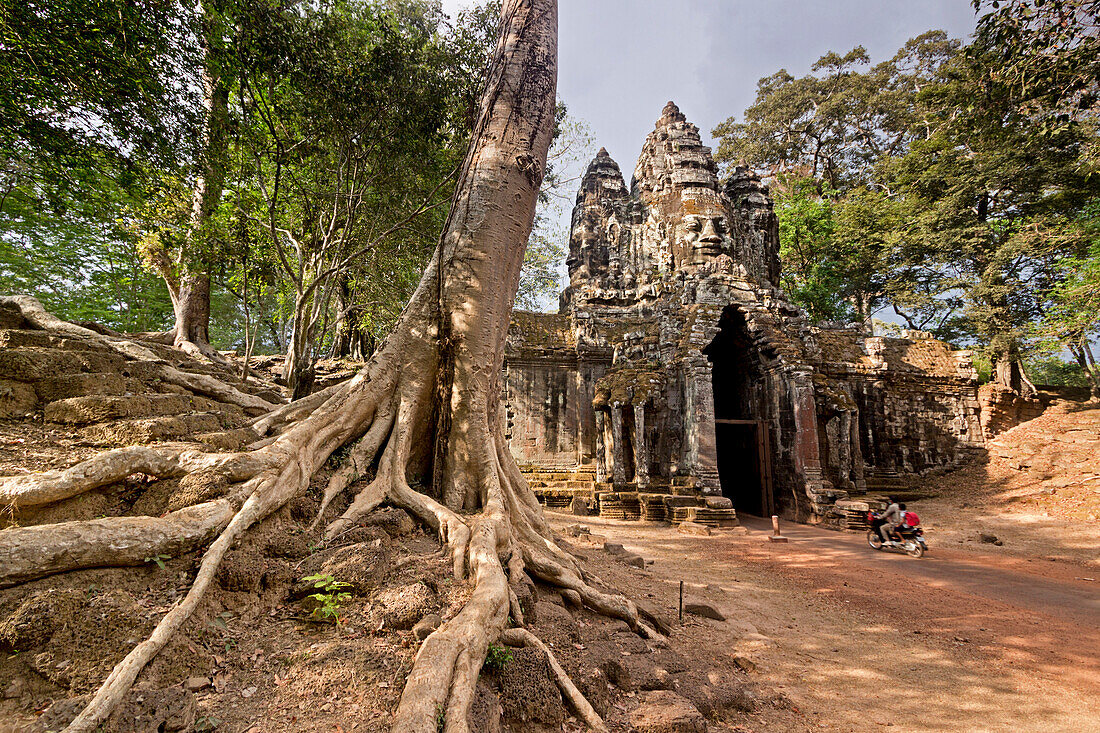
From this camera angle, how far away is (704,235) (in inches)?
565

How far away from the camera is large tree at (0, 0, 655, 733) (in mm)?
2768

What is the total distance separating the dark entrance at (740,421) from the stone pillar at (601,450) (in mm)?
2933

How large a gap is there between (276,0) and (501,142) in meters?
5.57

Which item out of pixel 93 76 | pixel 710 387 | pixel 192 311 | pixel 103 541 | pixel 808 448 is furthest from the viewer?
pixel 710 387

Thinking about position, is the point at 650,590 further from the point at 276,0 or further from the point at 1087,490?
the point at 1087,490

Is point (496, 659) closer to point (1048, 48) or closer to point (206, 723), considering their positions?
point (206, 723)

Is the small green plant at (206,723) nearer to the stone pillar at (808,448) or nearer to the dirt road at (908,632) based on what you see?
the dirt road at (908,632)

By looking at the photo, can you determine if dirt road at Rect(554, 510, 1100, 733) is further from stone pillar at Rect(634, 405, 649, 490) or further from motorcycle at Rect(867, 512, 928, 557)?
stone pillar at Rect(634, 405, 649, 490)

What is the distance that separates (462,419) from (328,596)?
1.80 meters

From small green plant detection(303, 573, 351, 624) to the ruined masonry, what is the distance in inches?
346

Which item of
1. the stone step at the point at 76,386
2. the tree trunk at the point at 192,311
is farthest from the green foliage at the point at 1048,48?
the tree trunk at the point at 192,311

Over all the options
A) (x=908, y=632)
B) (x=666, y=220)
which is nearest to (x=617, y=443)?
(x=908, y=632)

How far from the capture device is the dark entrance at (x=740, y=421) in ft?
39.1

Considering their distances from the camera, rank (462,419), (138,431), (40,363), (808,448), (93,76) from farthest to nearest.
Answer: (808,448), (93,76), (462,419), (40,363), (138,431)
